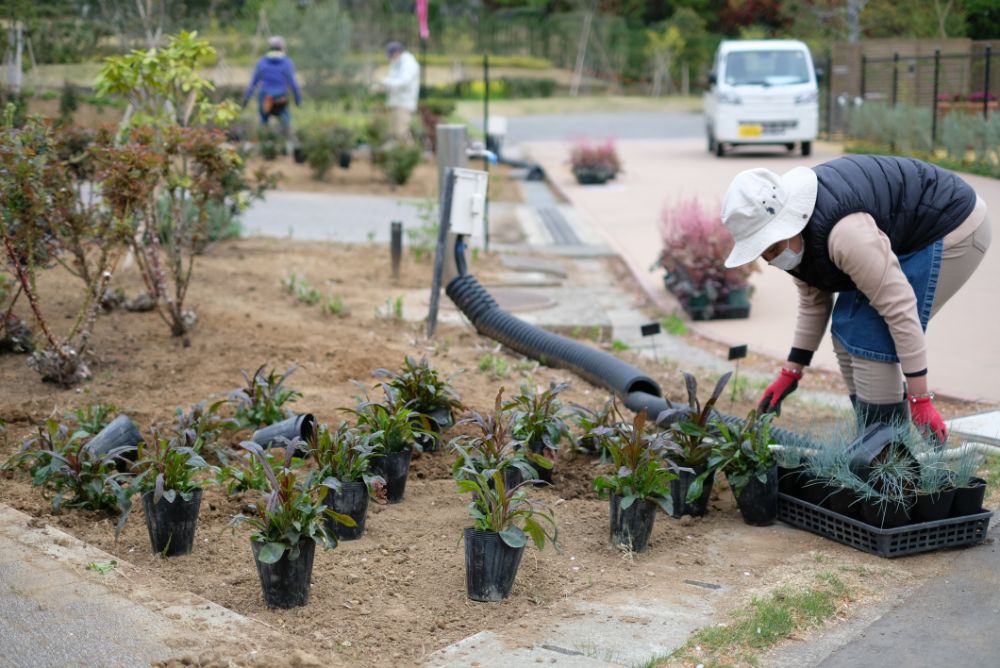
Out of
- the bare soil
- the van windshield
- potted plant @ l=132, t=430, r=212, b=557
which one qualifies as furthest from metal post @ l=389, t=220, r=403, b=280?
the van windshield

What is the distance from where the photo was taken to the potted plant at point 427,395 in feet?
17.0

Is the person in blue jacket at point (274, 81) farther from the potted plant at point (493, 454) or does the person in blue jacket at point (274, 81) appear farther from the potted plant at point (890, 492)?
the potted plant at point (890, 492)

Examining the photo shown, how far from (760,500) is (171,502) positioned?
2201 mm

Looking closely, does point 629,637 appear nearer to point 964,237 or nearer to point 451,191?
point 964,237

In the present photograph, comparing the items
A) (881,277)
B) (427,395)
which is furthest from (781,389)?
(427,395)

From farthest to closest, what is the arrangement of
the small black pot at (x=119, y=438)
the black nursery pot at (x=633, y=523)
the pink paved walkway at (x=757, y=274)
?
1. the pink paved walkway at (x=757, y=274)
2. the small black pot at (x=119, y=438)
3. the black nursery pot at (x=633, y=523)

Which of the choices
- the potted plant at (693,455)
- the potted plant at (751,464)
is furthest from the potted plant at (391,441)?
the potted plant at (751,464)

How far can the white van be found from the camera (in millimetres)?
20844

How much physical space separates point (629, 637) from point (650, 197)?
13.1 m

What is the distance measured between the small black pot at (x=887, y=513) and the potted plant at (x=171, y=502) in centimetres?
239

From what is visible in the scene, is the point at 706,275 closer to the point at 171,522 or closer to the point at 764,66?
the point at 171,522

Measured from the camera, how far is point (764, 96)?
68.8 feet

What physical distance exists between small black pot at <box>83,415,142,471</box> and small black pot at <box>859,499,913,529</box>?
2.87 metres

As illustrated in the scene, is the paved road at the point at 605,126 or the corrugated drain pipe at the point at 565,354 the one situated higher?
the paved road at the point at 605,126
